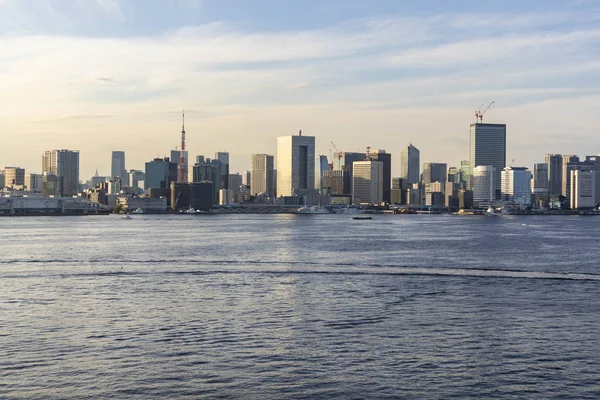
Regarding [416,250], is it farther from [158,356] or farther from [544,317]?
[158,356]

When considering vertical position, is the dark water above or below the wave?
above

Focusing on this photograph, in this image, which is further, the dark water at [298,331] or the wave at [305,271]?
the wave at [305,271]

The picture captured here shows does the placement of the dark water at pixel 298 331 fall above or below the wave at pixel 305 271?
above

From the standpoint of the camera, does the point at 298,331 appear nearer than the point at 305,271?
Yes

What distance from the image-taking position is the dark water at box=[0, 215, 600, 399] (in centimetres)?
2905

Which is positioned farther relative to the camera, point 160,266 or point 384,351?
point 160,266

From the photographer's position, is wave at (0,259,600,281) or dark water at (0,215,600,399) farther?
wave at (0,259,600,281)

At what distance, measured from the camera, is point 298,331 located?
39.0m

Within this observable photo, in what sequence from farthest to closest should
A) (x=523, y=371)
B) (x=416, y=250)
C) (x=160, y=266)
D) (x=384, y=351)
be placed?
(x=416, y=250)
(x=160, y=266)
(x=384, y=351)
(x=523, y=371)

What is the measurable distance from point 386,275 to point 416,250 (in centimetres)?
3344

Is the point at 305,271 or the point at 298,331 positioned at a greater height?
the point at 298,331

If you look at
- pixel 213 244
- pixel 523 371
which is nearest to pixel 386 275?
A: pixel 523 371

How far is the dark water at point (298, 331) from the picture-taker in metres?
29.0

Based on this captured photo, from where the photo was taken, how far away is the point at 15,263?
248 feet
